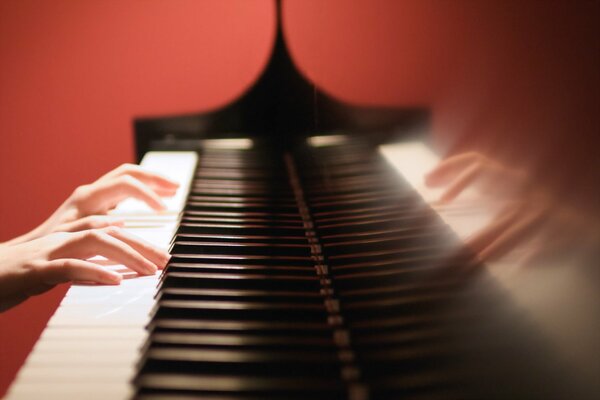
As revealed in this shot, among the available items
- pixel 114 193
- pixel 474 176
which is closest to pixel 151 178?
pixel 114 193

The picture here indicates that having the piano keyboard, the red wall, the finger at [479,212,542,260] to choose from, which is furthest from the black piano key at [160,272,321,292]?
the red wall

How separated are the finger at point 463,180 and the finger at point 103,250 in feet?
1.54

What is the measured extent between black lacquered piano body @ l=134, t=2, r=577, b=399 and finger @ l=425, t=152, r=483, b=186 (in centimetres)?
7

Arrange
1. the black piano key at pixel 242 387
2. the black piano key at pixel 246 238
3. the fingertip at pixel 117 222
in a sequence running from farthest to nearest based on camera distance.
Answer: the fingertip at pixel 117 222 < the black piano key at pixel 246 238 < the black piano key at pixel 242 387

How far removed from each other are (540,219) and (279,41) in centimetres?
137

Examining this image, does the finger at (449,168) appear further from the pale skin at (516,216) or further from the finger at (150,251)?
the finger at (150,251)

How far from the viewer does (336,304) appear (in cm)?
78

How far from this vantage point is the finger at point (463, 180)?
2.12 feet

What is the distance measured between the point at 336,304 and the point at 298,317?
0.06 m

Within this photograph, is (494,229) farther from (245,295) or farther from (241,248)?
(241,248)

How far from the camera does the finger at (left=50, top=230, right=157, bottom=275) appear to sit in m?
0.94

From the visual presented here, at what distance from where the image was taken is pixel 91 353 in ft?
2.34

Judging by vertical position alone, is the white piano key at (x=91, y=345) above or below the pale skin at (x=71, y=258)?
below

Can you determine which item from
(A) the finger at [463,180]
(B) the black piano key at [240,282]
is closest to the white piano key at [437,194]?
(A) the finger at [463,180]
